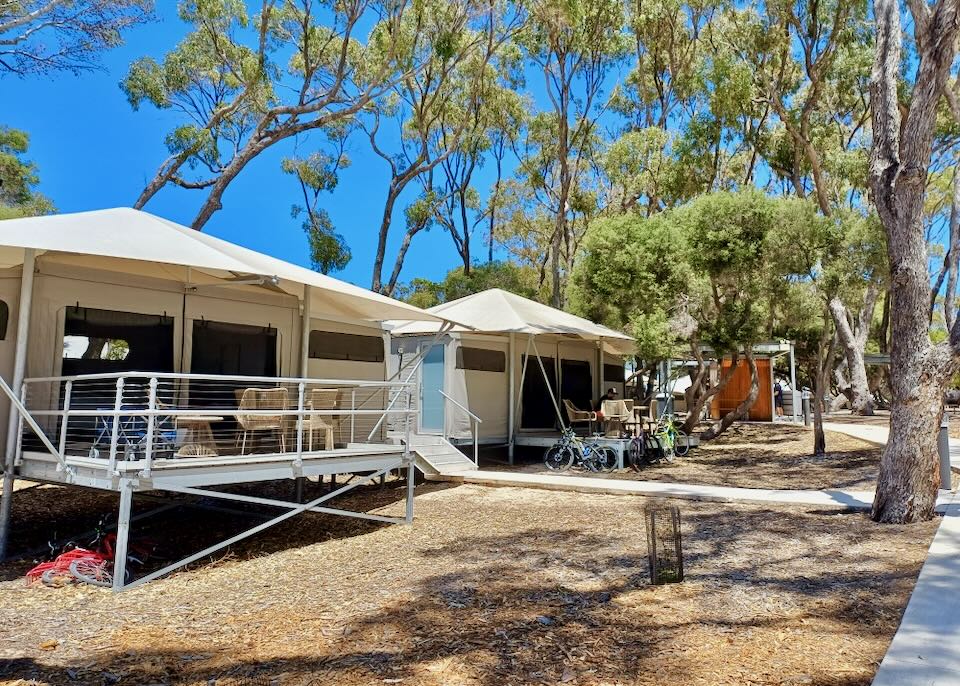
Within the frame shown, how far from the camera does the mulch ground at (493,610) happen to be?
336 cm

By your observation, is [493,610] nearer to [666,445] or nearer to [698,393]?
[666,445]

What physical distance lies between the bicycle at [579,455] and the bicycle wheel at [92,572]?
7.28 meters

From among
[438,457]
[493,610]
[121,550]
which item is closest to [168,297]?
[121,550]

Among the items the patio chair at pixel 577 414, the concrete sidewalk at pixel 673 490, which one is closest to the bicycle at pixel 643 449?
the patio chair at pixel 577 414

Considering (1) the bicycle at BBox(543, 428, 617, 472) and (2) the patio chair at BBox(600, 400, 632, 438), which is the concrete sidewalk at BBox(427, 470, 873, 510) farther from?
(2) the patio chair at BBox(600, 400, 632, 438)

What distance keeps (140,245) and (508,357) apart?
7.82 metres

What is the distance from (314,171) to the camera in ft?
77.3

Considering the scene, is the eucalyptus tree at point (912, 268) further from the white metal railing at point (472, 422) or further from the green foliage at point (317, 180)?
the green foliage at point (317, 180)

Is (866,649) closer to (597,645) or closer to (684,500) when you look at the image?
(597,645)

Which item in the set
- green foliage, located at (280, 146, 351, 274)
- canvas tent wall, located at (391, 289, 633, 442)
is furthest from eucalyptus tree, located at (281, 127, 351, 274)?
canvas tent wall, located at (391, 289, 633, 442)

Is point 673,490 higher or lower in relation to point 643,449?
lower

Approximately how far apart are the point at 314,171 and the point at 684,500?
1888 centimetres

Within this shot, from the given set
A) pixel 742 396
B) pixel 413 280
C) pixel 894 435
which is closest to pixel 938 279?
pixel 742 396

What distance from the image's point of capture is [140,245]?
18.4 ft
